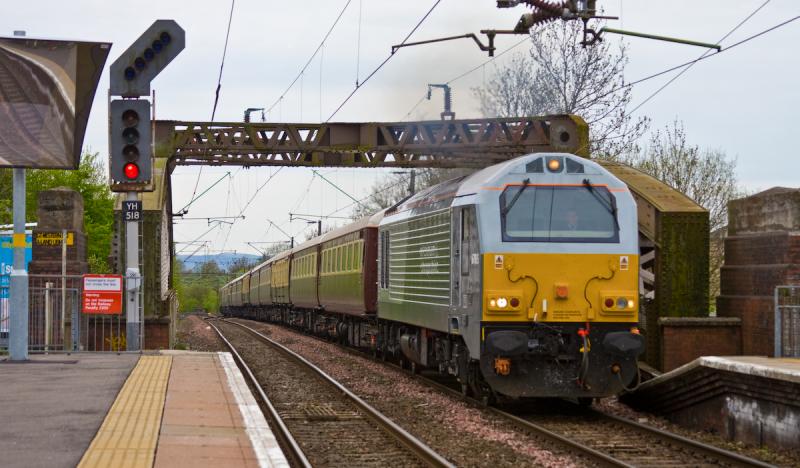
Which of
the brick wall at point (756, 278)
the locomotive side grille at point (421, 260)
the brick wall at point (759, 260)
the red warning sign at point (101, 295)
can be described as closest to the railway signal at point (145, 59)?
the red warning sign at point (101, 295)

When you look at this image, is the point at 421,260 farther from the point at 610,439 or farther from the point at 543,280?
the point at 610,439

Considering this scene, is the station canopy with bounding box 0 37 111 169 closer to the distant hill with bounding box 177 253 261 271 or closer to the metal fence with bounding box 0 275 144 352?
the metal fence with bounding box 0 275 144 352

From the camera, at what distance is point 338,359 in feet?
78.9

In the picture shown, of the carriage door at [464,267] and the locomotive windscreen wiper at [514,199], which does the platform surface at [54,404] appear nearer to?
the carriage door at [464,267]

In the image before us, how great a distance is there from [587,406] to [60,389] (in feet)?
22.9

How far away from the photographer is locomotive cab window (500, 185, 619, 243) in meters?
13.6

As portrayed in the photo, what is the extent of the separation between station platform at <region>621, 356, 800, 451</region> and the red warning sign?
27.7 feet

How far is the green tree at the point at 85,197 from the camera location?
154 ft

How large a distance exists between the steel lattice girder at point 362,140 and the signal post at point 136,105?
1053cm

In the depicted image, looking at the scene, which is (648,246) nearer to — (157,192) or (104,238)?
(157,192)

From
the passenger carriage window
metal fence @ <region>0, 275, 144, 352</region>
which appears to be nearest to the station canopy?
metal fence @ <region>0, 275, 144, 352</region>

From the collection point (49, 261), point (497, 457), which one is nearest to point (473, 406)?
point (497, 457)

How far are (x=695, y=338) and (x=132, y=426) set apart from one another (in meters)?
9.48

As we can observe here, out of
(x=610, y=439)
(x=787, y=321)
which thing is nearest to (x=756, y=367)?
(x=610, y=439)
